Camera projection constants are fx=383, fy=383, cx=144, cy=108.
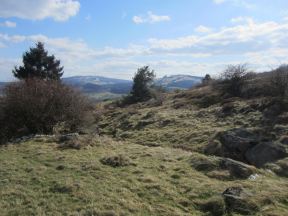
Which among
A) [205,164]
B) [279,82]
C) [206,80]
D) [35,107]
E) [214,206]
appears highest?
[279,82]

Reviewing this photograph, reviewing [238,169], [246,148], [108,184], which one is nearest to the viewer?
[108,184]

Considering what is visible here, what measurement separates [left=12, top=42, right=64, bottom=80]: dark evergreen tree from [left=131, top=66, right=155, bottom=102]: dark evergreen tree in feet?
42.6

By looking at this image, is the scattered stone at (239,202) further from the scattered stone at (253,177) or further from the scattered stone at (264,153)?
the scattered stone at (264,153)

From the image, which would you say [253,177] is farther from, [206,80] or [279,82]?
[206,80]

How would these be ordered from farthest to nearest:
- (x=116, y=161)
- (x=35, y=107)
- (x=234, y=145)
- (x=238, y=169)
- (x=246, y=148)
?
(x=35, y=107) < (x=234, y=145) < (x=246, y=148) < (x=116, y=161) < (x=238, y=169)

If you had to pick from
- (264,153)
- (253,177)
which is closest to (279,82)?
(264,153)

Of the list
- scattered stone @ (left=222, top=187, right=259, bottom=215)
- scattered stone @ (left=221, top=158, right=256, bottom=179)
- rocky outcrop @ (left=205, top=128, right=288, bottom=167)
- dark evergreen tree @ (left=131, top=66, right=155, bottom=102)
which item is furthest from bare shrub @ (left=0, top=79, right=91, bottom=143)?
dark evergreen tree @ (left=131, top=66, right=155, bottom=102)

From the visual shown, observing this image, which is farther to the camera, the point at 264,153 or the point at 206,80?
the point at 206,80

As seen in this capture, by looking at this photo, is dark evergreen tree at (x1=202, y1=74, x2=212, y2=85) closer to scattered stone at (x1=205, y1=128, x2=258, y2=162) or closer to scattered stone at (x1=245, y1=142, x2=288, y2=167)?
scattered stone at (x1=205, y1=128, x2=258, y2=162)

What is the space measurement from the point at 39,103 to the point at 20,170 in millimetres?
10894

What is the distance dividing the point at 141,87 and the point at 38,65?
16694 mm

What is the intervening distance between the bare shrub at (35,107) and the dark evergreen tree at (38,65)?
24384 millimetres

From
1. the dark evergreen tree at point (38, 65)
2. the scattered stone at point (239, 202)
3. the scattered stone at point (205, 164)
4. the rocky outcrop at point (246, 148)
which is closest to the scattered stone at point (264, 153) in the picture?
the rocky outcrop at point (246, 148)

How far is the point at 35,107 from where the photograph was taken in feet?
80.6
